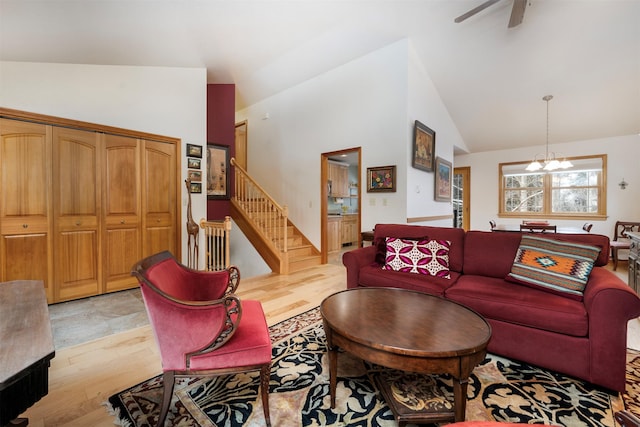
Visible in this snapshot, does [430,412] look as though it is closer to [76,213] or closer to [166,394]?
[166,394]

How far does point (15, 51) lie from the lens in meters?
2.62

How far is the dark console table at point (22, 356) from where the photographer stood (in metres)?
0.77

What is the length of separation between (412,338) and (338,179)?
628 cm

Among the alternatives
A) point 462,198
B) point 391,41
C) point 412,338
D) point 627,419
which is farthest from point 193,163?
point 462,198

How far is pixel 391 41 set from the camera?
4.09 meters

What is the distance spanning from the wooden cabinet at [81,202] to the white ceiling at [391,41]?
0.85 meters

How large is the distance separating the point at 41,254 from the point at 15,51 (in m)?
2.02

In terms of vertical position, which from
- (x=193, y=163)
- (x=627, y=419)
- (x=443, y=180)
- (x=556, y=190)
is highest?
(x=193, y=163)

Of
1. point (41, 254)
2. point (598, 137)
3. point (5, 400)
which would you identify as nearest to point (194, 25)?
point (41, 254)

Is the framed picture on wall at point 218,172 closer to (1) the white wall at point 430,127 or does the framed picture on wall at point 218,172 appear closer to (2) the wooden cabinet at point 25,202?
(2) the wooden cabinet at point 25,202

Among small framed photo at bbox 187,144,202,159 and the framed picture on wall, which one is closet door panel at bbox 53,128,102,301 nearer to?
small framed photo at bbox 187,144,202,159

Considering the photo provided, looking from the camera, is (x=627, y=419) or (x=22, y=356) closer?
(x=627, y=419)

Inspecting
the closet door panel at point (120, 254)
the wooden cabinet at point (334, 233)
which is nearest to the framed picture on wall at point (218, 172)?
the closet door panel at point (120, 254)

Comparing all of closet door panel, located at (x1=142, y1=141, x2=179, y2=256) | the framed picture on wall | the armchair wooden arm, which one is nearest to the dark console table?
the armchair wooden arm
